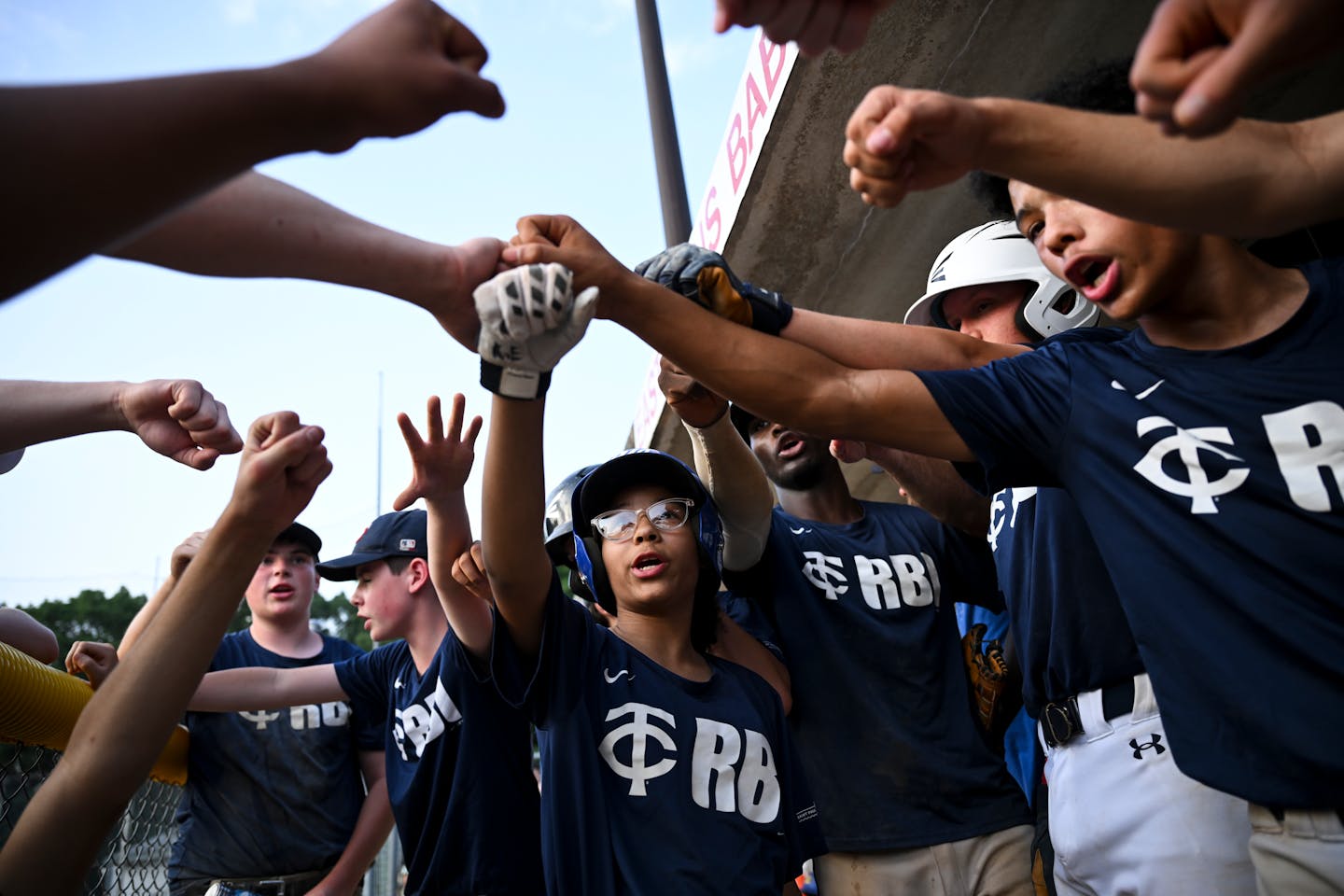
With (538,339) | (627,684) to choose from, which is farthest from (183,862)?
(538,339)

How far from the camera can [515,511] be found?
2.38 m

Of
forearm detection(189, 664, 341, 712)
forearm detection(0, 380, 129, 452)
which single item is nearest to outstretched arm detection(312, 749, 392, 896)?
forearm detection(189, 664, 341, 712)

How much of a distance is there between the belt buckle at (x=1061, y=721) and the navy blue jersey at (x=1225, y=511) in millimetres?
598

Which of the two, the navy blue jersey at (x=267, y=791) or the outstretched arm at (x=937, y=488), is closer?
the outstretched arm at (x=937, y=488)

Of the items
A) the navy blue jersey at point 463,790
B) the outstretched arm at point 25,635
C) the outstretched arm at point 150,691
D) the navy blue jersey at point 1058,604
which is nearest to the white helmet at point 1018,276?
the navy blue jersey at point 1058,604

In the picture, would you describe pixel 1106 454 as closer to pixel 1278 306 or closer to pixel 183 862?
pixel 1278 306

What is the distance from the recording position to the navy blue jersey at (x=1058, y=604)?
8.28 ft

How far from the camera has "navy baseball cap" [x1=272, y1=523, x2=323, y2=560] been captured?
518cm

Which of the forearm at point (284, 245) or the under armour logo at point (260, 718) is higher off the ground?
the forearm at point (284, 245)

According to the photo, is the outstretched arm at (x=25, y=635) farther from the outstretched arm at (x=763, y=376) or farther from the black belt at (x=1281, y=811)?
the black belt at (x=1281, y=811)

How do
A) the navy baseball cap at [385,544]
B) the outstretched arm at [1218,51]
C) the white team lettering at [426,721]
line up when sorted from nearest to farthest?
the outstretched arm at [1218,51] < the white team lettering at [426,721] < the navy baseball cap at [385,544]

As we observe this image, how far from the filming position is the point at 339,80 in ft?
4.09

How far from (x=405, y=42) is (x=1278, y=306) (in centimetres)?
187

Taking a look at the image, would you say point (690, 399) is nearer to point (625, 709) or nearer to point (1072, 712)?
point (625, 709)
